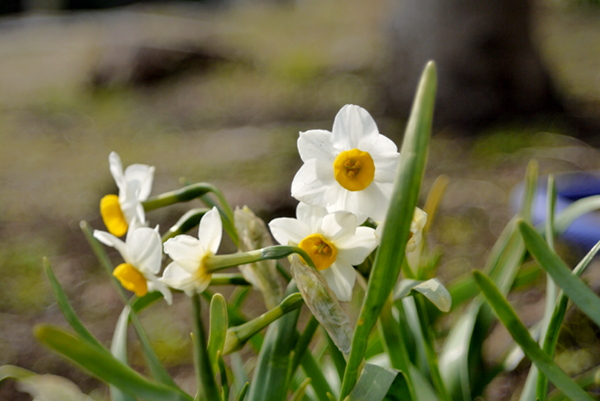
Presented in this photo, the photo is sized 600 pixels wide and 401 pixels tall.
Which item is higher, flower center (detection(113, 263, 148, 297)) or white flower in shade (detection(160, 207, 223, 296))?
white flower in shade (detection(160, 207, 223, 296))

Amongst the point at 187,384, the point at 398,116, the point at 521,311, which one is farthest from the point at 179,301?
the point at 398,116

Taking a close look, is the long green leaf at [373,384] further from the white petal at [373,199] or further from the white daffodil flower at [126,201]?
the white daffodil flower at [126,201]

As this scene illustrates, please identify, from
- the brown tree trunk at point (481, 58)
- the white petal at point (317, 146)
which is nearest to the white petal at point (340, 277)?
the white petal at point (317, 146)

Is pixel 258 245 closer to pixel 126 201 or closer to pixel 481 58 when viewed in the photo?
pixel 126 201

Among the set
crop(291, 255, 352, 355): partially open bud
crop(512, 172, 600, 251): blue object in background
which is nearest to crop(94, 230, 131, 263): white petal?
crop(291, 255, 352, 355): partially open bud

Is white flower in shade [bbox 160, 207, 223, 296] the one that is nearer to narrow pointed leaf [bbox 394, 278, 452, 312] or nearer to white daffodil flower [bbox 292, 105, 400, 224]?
white daffodil flower [bbox 292, 105, 400, 224]

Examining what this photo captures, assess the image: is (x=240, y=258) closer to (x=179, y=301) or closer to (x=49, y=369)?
(x=49, y=369)
